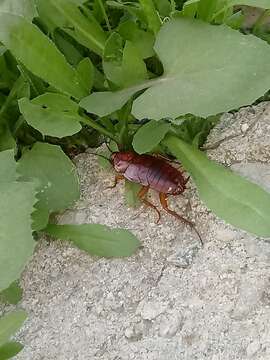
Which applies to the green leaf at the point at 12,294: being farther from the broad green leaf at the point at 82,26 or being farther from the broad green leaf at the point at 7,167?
the broad green leaf at the point at 82,26

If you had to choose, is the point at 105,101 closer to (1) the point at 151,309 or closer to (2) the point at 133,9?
(2) the point at 133,9

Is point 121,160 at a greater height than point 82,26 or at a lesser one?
lesser

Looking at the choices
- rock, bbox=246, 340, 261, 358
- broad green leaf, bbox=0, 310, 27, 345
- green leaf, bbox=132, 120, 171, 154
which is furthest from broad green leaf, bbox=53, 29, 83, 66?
rock, bbox=246, 340, 261, 358

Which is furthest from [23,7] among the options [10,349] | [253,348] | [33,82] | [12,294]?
[253,348]

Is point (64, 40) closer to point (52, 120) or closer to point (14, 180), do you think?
point (52, 120)

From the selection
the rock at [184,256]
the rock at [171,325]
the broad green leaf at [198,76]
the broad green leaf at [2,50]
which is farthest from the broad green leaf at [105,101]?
the rock at [171,325]

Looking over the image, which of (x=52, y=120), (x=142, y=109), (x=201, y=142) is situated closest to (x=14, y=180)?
(x=52, y=120)
